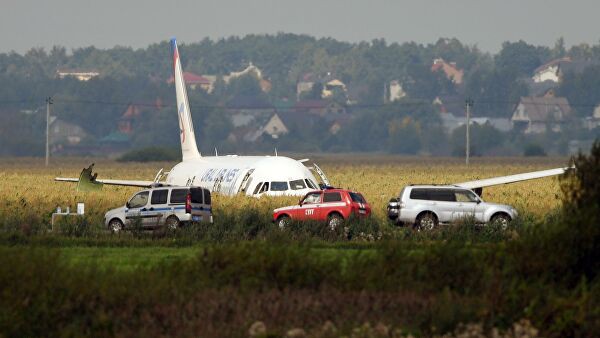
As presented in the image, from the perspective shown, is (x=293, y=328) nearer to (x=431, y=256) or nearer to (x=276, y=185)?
(x=431, y=256)

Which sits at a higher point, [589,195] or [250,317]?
[589,195]

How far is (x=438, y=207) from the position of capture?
1842 inches

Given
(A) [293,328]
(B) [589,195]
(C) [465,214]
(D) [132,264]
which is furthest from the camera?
(C) [465,214]

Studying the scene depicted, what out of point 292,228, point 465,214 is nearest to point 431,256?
point 292,228

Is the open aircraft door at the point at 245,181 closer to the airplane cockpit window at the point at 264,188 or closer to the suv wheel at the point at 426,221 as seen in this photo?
the airplane cockpit window at the point at 264,188

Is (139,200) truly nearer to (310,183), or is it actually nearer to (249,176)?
(310,183)

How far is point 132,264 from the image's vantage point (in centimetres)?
Result: 2795

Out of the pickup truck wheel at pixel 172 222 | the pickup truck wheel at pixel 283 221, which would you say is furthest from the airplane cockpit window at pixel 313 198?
the pickup truck wheel at pixel 172 222

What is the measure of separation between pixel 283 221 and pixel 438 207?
4.93 m

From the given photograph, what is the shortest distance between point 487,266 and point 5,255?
7562 mm

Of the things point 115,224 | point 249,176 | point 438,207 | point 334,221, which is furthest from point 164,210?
point 249,176

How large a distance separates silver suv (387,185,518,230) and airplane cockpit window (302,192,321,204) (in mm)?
2195

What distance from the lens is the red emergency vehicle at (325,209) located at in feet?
151

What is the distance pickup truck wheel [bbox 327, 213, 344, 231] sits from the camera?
43.6 meters
